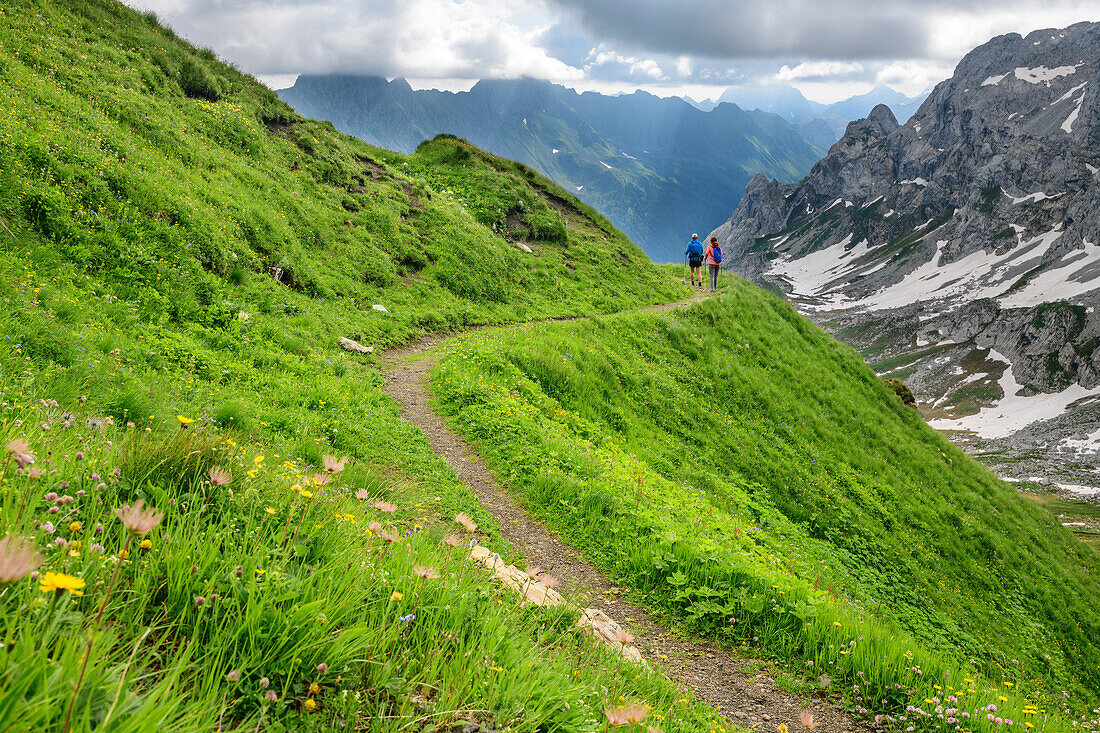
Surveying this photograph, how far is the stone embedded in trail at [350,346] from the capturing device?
15.4m

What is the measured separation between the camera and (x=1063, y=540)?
89.8 feet

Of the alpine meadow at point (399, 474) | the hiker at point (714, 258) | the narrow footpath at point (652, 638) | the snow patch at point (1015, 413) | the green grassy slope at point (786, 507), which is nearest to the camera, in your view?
the alpine meadow at point (399, 474)

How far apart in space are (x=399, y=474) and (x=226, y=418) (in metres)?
2.74

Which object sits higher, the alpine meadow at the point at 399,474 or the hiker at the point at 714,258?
the hiker at the point at 714,258

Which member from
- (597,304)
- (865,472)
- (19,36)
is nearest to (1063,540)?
(865,472)

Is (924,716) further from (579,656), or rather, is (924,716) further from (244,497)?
(244,497)

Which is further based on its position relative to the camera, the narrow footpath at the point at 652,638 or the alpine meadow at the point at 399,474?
the narrow footpath at the point at 652,638

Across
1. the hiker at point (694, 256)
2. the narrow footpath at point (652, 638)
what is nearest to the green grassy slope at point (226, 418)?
the narrow footpath at point (652, 638)

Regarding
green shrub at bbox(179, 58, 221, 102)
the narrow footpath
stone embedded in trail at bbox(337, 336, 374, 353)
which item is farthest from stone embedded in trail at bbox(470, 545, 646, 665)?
green shrub at bbox(179, 58, 221, 102)

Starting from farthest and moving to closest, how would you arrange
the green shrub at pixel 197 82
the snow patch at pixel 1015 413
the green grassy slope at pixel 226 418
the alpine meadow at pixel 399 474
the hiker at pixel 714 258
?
the snow patch at pixel 1015 413 → the hiker at pixel 714 258 → the green shrub at pixel 197 82 → the alpine meadow at pixel 399 474 → the green grassy slope at pixel 226 418

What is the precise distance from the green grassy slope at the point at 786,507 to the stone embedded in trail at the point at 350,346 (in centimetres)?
256

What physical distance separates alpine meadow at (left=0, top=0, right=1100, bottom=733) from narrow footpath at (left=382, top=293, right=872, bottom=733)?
76mm

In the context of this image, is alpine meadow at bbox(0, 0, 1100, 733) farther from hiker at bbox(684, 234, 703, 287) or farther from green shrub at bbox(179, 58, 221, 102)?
hiker at bbox(684, 234, 703, 287)

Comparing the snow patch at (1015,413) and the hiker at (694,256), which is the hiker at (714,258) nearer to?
the hiker at (694,256)
